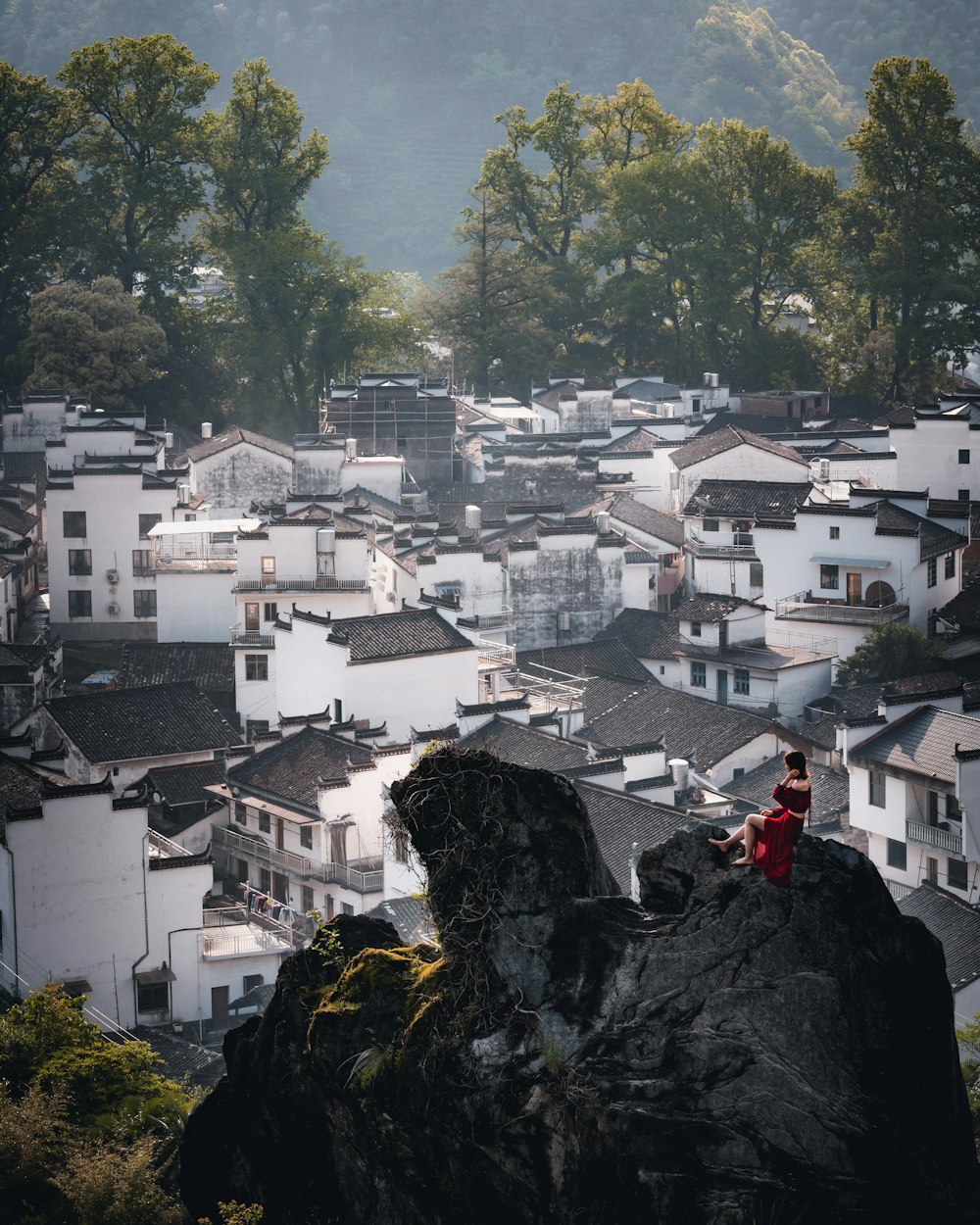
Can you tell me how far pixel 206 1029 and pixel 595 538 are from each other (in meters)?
24.6

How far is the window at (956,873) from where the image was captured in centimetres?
3325

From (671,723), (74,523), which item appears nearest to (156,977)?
(671,723)

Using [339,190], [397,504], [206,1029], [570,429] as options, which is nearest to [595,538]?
[397,504]

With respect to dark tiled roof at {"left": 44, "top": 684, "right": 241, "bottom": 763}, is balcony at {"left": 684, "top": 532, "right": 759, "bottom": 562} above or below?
above

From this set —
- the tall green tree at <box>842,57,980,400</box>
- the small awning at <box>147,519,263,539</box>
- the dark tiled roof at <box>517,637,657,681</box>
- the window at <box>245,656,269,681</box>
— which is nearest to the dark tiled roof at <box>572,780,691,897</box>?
the window at <box>245,656,269,681</box>

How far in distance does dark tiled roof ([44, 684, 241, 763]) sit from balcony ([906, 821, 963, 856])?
1485cm

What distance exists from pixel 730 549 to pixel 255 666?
14.9m

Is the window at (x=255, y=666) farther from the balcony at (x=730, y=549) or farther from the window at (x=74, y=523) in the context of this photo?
the balcony at (x=730, y=549)

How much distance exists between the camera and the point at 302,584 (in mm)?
48312

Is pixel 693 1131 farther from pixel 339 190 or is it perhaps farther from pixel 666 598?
pixel 339 190

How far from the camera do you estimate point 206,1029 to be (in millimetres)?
32844

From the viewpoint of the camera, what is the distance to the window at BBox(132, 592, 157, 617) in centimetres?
5462

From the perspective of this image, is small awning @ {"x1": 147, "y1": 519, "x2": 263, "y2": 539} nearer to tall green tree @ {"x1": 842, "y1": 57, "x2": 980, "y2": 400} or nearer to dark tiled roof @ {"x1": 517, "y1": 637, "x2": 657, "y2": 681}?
dark tiled roof @ {"x1": 517, "y1": 637, "x2": 657, "y2": 681}

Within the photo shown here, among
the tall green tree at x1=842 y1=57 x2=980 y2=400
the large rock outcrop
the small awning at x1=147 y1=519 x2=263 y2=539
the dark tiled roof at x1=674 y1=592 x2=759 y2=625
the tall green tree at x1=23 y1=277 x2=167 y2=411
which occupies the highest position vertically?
the tall green tree at x1=842 y1=57 x2=980 y2=400
